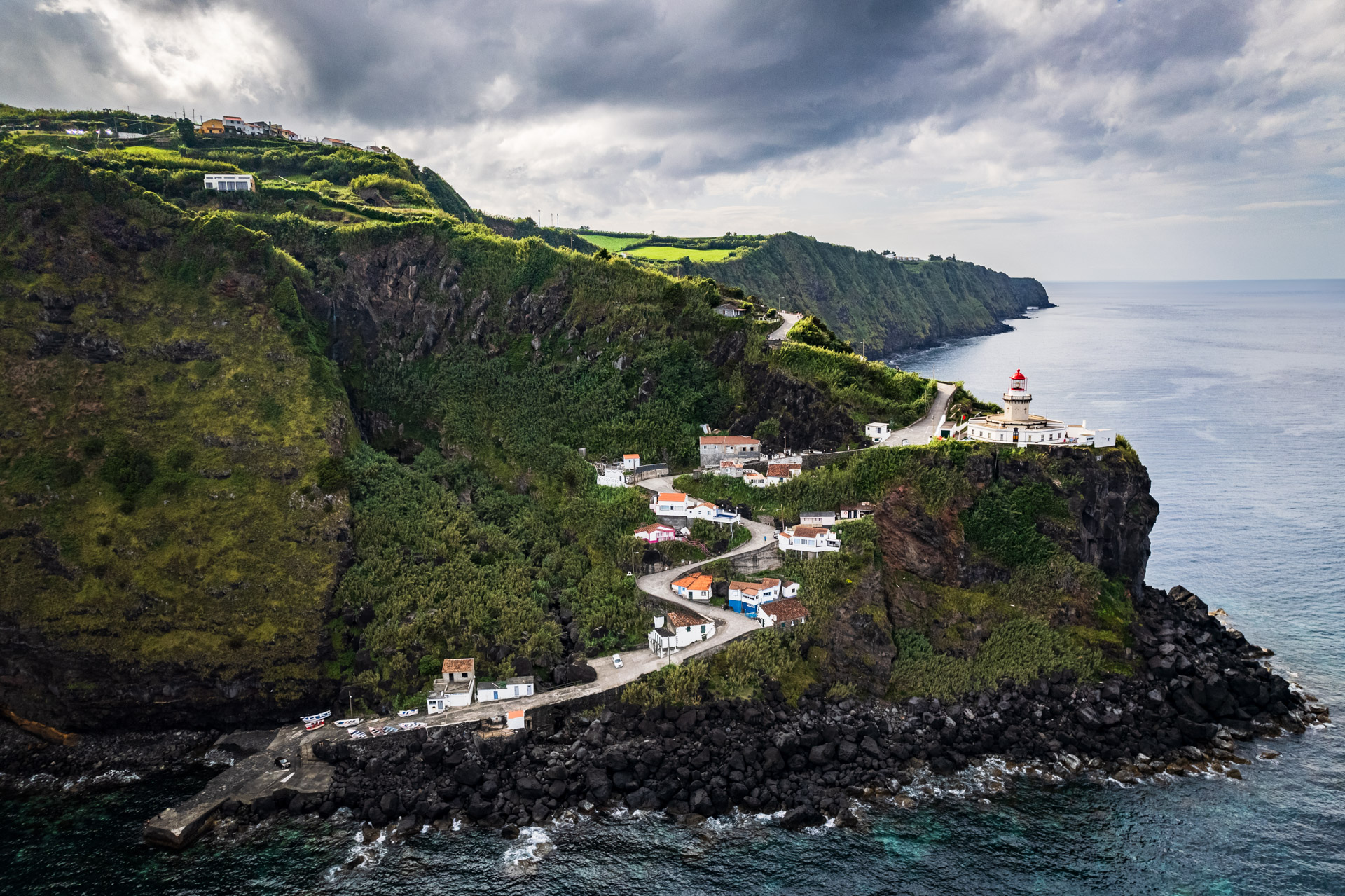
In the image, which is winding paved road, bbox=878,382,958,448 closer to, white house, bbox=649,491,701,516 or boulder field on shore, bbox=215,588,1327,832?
white house, bbox=649,491,701,516

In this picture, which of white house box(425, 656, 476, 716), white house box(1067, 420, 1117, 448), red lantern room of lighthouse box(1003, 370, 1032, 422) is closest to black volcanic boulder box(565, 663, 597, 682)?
white house box(425, 656, 476, 716)

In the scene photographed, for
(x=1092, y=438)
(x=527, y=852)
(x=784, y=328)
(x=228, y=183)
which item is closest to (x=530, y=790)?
(x=527, y=852)

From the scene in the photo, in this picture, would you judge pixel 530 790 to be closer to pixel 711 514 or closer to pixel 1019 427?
pixel 711 514

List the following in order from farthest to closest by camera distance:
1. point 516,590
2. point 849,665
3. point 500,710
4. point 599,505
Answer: point 599,505, point 516,590, point 849,665, point 500,710

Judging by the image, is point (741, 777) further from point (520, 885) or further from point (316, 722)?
point (316, 722)

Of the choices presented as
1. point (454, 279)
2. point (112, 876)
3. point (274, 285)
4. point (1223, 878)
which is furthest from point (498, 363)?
point (1223, 878)

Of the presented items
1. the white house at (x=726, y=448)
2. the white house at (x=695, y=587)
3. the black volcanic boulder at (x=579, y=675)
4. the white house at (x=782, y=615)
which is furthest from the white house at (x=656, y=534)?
the black volcanic boulder at (x=579, y=675)
